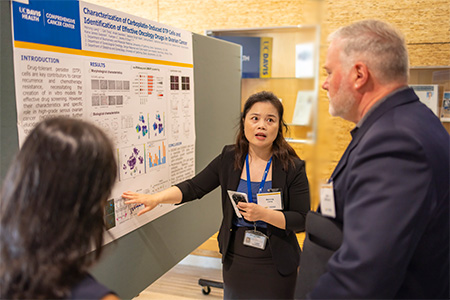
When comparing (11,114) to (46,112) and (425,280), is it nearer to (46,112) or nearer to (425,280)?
(46,112)

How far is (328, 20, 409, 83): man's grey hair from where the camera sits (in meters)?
1.09

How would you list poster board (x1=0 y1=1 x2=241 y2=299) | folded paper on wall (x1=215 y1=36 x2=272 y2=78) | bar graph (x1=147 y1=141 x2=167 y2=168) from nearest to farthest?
poster board (x1=0 y1=1 x2=241 y2=299) < bar graph (x1=147 y1=141 x2=167 y2=168) < folded paper on wall (x1=215 y1=36 x2=272 y2=78)

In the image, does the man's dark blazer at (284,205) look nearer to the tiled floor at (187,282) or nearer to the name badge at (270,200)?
the name badge at (270,200)

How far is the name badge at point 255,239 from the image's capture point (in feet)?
6.05

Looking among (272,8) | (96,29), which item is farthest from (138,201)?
(272,8)

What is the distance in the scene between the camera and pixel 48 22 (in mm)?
1452

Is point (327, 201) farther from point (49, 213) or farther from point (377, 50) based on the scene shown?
point (49, 213)

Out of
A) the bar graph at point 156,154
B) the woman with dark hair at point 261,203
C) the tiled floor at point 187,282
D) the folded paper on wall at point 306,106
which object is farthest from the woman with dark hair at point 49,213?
the tiled floor at point 187,282

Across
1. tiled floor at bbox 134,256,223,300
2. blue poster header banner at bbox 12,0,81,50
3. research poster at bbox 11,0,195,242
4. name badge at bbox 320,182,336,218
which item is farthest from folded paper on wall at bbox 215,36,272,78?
name badge at bbox 320,182,336,218

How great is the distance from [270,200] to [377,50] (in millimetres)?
939

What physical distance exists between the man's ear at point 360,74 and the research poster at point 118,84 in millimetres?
890

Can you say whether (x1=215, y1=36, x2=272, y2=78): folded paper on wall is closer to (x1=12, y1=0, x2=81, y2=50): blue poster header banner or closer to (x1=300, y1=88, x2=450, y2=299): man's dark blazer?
(x1=12, y1=0, x2=81, y2=50): blue poster header banner

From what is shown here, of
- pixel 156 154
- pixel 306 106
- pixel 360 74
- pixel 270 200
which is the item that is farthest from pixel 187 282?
pixel 306 106

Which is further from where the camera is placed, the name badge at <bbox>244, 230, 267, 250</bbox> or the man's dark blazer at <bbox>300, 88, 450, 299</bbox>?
the name badge at <bbox>244, 230, 267, 250</bbox>
